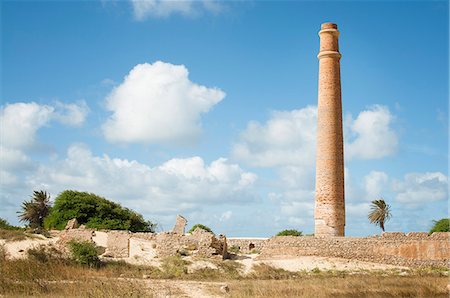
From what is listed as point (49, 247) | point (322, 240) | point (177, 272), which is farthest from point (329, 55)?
point (49, 247)

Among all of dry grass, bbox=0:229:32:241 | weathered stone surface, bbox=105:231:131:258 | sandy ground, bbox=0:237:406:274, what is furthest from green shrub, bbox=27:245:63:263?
weathered stone surface, bbox=105:231:131:258

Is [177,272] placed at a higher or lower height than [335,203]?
lower

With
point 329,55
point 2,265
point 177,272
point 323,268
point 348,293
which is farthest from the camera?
point 329,55

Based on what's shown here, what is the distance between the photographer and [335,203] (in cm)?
2730

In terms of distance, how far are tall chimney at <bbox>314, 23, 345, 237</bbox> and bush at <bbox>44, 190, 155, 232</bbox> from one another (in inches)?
593

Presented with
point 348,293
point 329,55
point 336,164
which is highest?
point 329,55

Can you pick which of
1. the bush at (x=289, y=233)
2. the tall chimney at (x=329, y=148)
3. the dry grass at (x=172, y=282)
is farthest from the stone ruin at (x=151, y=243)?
the bush at (x=289, y=233)

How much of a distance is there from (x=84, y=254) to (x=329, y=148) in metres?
12.9

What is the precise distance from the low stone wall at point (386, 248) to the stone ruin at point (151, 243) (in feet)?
10.1

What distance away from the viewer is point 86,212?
3659cm

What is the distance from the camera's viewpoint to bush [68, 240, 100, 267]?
22422 mm

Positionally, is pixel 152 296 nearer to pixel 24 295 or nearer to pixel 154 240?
pixel 24 295

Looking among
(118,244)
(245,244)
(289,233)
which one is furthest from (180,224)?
(289,233)

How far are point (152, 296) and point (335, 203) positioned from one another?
50.4ft
